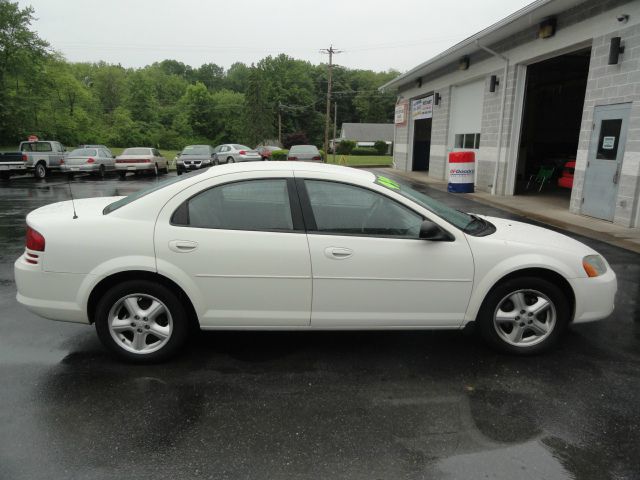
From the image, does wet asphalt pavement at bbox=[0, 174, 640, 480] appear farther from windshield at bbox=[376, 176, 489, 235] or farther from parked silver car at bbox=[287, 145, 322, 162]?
parked silver car at bbox=[287, 145, 322, 162]

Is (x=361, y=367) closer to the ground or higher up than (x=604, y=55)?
closer to the ground

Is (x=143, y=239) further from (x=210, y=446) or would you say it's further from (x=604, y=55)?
(x=604, y=55)

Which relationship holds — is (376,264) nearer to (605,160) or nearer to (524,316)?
(524,316)

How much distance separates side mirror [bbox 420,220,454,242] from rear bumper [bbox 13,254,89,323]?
255cm

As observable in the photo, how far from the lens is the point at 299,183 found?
364 cm

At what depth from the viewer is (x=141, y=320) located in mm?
3553

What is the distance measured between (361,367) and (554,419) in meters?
1.36

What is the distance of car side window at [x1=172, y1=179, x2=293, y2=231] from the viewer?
3549mm

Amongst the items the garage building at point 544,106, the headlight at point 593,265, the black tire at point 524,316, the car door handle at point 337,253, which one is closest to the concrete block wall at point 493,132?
the garage building at point 544,106

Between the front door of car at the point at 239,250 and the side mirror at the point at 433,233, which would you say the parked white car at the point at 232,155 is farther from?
the side mirror at the point at 433,233

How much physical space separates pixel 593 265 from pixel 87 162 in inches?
912

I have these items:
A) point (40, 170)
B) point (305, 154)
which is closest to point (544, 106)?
point (305, 154)

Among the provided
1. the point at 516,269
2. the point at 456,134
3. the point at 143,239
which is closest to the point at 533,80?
the point at 456,134

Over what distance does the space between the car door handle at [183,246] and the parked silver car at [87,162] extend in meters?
21.1
